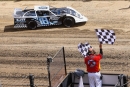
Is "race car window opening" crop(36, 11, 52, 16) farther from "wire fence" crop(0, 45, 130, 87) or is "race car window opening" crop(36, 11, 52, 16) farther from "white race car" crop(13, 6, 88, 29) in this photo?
"wire fence" crop(0, 45, 130, 87)

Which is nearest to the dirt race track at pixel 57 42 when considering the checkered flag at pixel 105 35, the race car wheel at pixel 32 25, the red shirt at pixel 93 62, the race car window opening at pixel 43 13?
the race car wheel at pixel 32 25

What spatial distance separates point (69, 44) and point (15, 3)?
26.7 feet

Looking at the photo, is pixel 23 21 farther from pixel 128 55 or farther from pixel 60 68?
pixel 60 68

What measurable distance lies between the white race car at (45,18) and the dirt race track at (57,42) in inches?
11.3

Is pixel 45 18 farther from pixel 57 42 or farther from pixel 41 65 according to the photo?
pixel 41 65

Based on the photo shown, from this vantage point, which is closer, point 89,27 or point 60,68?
point 60,68

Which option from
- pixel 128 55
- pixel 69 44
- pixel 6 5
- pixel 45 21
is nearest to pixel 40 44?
pixel 69 44

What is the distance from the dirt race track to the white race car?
0.29 metres

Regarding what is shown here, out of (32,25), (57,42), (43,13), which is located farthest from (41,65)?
(43,13)

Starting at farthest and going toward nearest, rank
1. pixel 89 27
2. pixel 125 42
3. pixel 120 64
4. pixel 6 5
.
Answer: pixel 6 5, pixel 89 27, pixel 125 42, pixel 120 64

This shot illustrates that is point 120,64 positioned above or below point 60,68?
below

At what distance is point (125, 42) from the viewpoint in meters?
17.7

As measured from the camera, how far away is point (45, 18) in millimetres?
20406

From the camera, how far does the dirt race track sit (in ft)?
49.2
